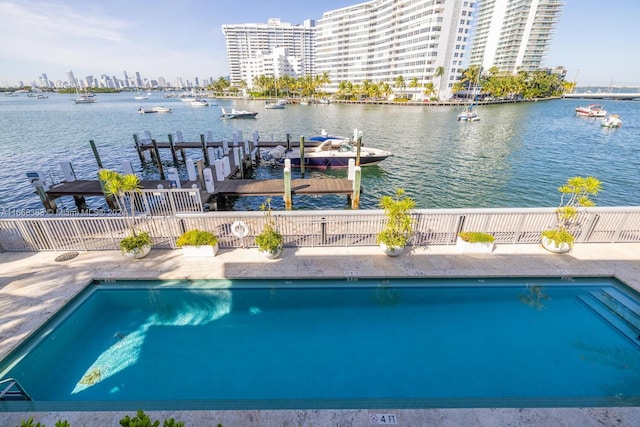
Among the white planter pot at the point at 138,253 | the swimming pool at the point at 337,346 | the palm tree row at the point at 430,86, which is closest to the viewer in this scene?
the swimming pool at the point at 337,346

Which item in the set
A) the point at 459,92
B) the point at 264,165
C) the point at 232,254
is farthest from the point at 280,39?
the point at 232,254

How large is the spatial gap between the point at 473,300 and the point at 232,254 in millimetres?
8165

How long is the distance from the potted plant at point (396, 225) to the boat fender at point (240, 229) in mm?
4851

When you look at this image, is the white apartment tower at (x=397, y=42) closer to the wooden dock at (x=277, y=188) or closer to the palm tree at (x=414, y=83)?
the palm tree at (x=414, y=83)

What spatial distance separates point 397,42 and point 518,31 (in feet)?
247

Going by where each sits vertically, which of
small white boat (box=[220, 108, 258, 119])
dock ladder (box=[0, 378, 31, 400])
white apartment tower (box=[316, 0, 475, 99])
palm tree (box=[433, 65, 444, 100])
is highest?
white apartment tower (box=[316, 0, 475, 99])

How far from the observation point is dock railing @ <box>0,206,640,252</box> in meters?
9.70

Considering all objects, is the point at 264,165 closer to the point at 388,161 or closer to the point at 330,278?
the point at 388,161

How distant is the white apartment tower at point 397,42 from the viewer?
94.9m

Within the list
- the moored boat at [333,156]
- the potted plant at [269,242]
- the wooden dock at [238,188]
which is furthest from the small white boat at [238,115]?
the potted plant at [269,242]

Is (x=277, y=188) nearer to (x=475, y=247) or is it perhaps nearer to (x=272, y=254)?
(x=272, y=254)

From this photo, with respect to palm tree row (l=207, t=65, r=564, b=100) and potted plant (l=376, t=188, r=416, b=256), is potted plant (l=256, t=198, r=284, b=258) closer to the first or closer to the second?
potted plant (l=376, t=188, r=416, b=256)

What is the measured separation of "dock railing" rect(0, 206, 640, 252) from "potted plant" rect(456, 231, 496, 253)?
39 cm

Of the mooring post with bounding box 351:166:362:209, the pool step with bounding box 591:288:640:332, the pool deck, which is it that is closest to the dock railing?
the pool deck
